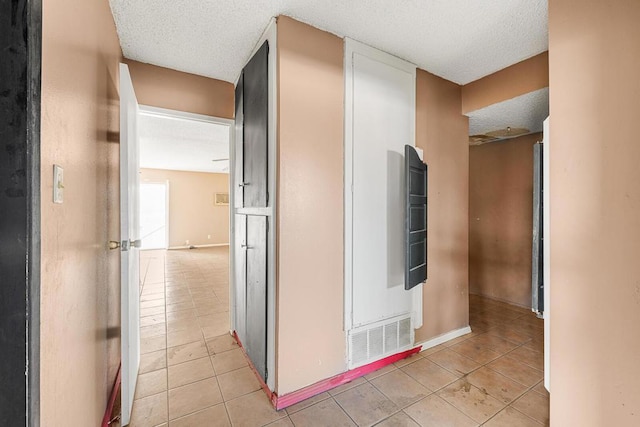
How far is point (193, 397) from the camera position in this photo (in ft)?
6.09

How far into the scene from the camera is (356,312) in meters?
2.10

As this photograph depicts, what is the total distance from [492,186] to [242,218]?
3.80 m

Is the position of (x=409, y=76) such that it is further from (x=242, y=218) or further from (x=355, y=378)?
(x=355, y=378)

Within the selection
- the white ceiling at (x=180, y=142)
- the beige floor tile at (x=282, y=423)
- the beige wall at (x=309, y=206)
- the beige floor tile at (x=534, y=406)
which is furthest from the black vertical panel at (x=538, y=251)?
the white ceiling at (x=180, y=142)

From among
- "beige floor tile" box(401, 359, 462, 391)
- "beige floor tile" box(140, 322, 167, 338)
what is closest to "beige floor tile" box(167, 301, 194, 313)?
"beige floor tile" box(140, 322, 167, 338)

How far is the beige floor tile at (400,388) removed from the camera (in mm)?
1853

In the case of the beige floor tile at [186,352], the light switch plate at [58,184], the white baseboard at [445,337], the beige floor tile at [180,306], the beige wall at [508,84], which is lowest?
the beige floor tile at [186,352]

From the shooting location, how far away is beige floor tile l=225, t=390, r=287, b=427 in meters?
1.65

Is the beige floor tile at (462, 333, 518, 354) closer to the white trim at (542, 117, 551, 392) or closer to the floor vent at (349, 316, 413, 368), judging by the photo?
the floor vent at (349, 316, 413, 368)

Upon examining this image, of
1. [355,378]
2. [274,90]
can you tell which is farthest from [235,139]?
[355,378]

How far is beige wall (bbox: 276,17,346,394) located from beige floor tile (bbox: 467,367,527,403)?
3.54 ft

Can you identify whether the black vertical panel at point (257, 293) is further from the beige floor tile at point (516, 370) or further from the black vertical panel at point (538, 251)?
the beige floor tile at point (516, 370)

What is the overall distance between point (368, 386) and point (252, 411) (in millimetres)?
868

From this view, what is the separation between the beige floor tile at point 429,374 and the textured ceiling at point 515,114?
8.52 ft
